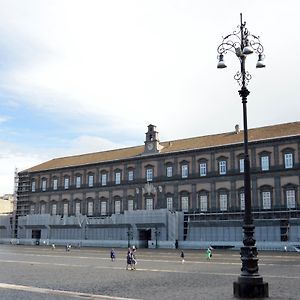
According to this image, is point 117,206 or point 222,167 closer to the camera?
point 222,167

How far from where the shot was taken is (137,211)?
69.6 metres

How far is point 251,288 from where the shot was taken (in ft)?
47.2

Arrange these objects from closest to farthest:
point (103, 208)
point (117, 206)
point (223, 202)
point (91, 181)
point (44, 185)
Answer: point (223, 202), point (117, 206), point (103, 208), point (91, 181), point (44, 185)

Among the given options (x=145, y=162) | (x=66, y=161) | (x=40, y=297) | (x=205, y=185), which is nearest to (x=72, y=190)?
(x=66, y=161)

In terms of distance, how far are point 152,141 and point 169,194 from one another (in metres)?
8.60

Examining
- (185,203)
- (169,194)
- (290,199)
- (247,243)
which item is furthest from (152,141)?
(247,243)

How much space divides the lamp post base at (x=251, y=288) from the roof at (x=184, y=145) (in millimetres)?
46954

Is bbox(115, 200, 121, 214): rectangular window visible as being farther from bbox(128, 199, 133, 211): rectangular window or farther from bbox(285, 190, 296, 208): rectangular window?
bbox(285, 190, 296, 208): rectangular window

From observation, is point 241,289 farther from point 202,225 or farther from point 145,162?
point 145,162

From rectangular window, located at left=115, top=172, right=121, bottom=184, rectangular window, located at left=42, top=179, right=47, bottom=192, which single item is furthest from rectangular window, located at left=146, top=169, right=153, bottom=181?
rectangular window, located at left=42, top=179, right=47, bottom=192

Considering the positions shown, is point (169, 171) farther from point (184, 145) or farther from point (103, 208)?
point (103, 208)

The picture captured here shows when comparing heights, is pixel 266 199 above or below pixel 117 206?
above

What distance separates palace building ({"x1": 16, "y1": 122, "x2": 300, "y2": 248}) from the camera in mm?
59875

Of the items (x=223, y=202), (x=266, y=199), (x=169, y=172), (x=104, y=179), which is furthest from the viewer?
(x=104, y=179)
